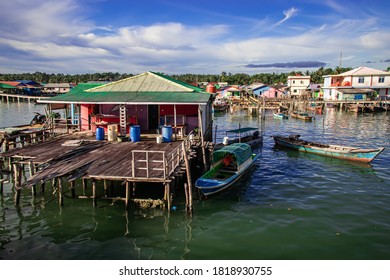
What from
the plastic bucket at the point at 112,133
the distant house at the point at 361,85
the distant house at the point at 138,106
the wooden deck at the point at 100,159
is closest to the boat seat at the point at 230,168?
the distant house at the point at 138,106

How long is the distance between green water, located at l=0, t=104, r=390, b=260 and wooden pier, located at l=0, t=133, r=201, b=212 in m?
0.87

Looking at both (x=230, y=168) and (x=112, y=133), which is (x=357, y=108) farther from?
(x=112, y=133)

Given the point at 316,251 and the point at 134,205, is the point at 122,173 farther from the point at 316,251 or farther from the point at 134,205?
the point at 316,251

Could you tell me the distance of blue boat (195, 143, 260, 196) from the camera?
18.1m

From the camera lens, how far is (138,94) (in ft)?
75.2

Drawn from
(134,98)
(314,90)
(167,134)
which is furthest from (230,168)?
(314,90)

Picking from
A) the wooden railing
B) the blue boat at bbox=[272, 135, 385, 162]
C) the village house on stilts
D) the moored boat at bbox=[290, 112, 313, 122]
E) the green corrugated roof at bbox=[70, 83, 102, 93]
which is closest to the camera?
the wooden railing

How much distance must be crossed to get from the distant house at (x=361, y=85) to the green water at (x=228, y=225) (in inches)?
2438

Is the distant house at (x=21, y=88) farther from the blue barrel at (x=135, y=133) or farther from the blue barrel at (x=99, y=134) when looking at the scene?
the blue barrel at (x=135, y=133)

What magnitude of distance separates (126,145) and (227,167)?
7.20m

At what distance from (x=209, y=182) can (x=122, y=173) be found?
5.41 metres

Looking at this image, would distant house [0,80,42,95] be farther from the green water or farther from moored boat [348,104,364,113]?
moored boat [348,104,364,113]

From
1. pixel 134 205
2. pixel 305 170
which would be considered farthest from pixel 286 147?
pixel 134 205

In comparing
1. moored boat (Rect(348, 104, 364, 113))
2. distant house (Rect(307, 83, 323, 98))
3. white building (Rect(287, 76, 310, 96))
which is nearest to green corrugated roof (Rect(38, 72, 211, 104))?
moored boat (Rect(348, 104, 364, 113))
